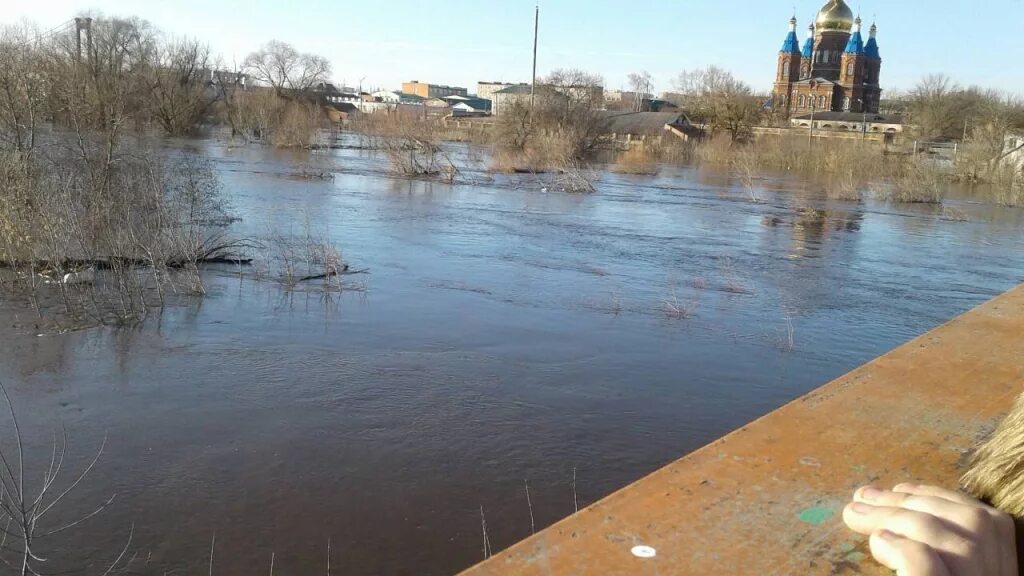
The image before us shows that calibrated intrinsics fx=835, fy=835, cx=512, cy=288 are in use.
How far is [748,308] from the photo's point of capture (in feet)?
37.5

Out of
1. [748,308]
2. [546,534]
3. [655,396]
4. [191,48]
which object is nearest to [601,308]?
[748,308]

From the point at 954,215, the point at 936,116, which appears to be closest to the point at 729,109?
the point at 936,116

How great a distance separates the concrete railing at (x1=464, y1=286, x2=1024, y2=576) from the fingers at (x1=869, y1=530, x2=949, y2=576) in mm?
36

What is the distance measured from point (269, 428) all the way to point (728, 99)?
72.9 m

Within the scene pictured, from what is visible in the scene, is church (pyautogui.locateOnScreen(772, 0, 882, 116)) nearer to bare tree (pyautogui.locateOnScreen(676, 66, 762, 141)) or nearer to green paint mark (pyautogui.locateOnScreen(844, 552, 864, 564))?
bare tree (pyautogui.locateOnScreen(676, 66, 762, 141))

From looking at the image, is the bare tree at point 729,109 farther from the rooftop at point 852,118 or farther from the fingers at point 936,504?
the fingers at point 936,504

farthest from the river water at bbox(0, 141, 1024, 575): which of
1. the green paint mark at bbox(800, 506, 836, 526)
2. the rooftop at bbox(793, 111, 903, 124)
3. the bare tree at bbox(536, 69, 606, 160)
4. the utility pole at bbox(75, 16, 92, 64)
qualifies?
the rooftop at bbox(793, 111, 903, 124)

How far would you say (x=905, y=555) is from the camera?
1.79 metres

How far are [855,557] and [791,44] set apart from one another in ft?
337

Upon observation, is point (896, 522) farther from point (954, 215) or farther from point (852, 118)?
point (852, 118)

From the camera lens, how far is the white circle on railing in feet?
6.05

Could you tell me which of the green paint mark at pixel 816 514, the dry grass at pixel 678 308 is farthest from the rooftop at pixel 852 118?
the green paint mark at pixel 816 514

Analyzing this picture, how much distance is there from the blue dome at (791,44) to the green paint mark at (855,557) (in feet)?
336

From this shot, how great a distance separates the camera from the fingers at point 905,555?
5.77ft
